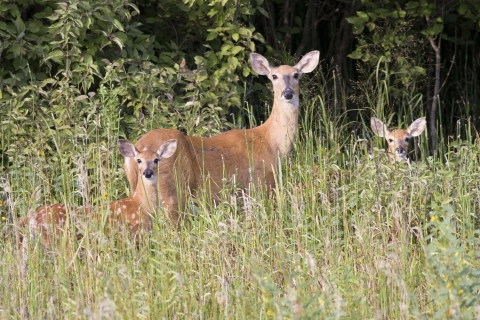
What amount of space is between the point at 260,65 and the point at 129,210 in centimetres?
207

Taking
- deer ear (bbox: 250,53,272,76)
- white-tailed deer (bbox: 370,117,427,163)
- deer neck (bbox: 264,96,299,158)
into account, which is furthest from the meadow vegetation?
white-tailed deer (bbox: 370,117,427,163)

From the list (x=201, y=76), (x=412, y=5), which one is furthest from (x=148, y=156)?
(x=412, y=5)

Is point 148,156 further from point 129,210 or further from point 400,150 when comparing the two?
point 400,150

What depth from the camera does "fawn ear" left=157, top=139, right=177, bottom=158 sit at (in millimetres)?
6074

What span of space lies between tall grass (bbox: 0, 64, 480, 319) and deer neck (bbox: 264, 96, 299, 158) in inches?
35.8

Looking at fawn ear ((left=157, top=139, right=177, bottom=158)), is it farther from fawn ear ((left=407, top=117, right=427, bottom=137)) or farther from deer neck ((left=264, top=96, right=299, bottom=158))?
fawn ear ((left=407, top=117, right=427, bottom=137))

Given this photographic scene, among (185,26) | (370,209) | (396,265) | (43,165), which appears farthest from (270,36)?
(396,265)

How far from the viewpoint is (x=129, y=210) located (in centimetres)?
577

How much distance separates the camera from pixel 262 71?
7371 millimetres

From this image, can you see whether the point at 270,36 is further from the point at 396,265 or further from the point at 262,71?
the point at 396,265

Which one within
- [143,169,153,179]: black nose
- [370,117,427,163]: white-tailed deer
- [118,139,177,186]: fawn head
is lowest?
[370,117,427,163]: white-tailed deer

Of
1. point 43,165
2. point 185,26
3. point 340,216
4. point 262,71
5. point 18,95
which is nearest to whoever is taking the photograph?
point 340,216

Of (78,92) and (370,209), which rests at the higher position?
(78,92)

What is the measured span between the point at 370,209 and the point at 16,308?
1.97 meters
